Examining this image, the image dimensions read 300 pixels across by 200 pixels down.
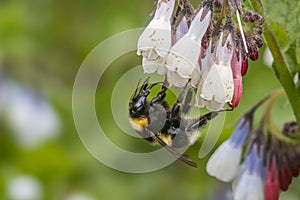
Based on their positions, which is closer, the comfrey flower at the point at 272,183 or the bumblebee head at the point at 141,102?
the bumblebee head at the point at 141,102

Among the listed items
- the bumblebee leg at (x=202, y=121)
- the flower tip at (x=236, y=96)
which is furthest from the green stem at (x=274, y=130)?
the flower tip at (x=236, y=96)

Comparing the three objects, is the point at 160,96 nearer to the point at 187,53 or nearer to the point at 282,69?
the point at 187,53

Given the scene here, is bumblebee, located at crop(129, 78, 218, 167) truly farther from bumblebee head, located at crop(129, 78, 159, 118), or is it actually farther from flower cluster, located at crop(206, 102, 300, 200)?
flower cluster, located at crop(206, 102, 300, 200)

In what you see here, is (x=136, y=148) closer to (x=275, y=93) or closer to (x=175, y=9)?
(x=275, y=93)

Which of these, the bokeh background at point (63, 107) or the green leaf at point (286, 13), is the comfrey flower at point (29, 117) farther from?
the green leaf at point (286, 13)

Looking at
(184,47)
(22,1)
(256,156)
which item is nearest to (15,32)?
(22,1)

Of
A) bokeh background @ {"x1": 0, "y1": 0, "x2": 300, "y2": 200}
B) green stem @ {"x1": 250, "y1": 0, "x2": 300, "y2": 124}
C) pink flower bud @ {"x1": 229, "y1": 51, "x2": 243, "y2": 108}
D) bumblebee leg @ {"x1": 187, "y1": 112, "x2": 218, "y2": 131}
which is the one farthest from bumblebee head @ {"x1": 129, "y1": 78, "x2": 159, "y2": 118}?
bokeh background @ {"x1": 0, "y1": 0, "x2": 300, "y2": 200}

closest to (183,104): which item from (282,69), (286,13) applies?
(282,69)

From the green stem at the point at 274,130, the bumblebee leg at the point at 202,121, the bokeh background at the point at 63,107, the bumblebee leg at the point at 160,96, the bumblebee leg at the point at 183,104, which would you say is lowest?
the green stem at the point at 274,130
